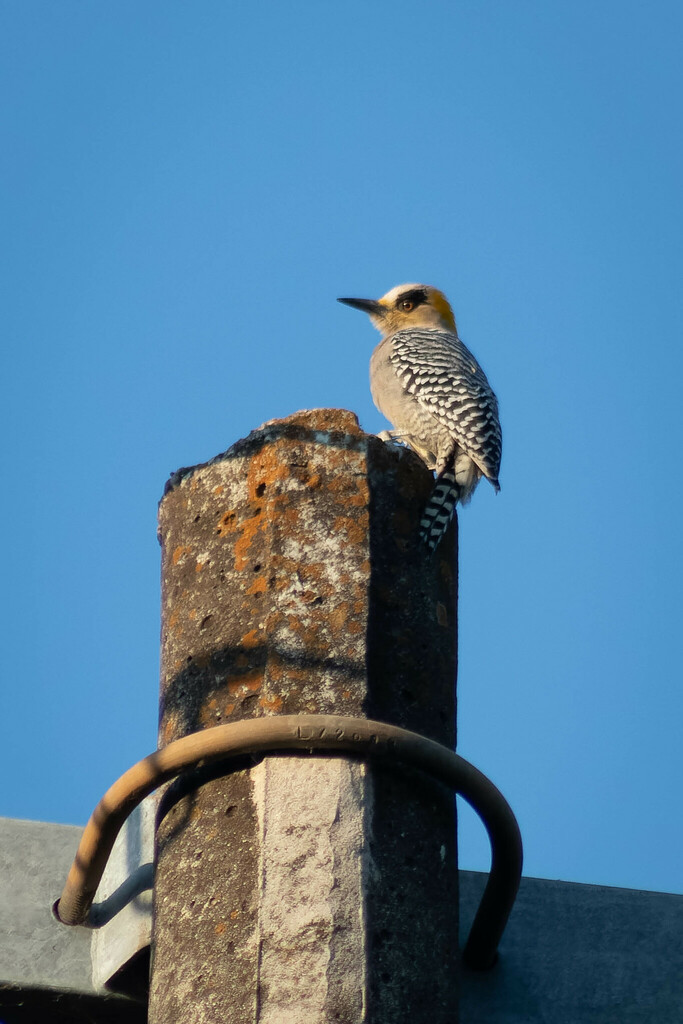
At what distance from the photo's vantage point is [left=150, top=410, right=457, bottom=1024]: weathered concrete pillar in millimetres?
3752

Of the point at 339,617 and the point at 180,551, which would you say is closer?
the point at 339,617

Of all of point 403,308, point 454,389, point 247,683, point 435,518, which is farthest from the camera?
point 403,308

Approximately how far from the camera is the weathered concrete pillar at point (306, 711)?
375cm

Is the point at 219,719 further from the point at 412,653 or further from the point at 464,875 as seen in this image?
the point at 464,875

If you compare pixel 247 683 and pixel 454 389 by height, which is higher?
pixel 454 389

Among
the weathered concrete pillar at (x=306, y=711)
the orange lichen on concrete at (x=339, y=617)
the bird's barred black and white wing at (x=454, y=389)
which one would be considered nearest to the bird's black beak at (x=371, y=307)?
the bird's barred black and white wing at (x=454, y=389)

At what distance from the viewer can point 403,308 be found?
9.88m

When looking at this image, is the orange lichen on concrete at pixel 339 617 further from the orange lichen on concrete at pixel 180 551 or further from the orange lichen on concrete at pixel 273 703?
the orange lichen on concrete at pixel 180 551

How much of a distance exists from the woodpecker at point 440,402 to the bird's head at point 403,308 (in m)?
0.27

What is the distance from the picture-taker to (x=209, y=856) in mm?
3994

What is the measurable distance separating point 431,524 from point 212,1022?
1.62 meters

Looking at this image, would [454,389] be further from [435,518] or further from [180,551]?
[180,551]

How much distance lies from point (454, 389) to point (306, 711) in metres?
3.75

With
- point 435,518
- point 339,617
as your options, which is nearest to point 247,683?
point 339,617
